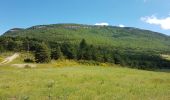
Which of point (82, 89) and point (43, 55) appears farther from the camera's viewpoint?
point (43, 55)

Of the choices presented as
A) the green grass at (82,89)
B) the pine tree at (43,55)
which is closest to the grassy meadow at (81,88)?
the green grass at (82,89)

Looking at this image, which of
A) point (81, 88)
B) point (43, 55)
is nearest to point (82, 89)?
point (81, 88)

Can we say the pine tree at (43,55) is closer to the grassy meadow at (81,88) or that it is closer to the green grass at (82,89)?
the grassy meadow at (81,88)

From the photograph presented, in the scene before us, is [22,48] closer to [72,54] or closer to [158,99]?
[72,54]

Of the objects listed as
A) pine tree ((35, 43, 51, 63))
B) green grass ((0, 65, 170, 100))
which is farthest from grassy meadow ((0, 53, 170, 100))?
pine tree ((35, 43, 51, 63))

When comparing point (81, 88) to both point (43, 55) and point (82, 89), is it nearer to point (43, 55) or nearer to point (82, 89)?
point (82, 89)

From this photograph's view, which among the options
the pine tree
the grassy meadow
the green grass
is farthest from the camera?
the pine tree

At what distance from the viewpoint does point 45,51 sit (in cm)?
10119

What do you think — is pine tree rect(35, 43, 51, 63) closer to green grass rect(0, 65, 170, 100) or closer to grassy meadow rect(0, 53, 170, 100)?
grassy meadow rect(0, 53, 170, 100)

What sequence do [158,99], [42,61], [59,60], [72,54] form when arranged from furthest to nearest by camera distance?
[72,54] → [59,60] → [42,61] → [158,99]

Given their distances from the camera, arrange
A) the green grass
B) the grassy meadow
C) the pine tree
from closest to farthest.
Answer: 1. the green grass
2. the grassy meadow
3. the pine tree

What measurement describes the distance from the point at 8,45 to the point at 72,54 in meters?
49.4

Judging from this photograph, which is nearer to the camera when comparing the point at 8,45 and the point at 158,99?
the point at 158,99

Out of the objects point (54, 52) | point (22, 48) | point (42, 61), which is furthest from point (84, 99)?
point (22, 48)
